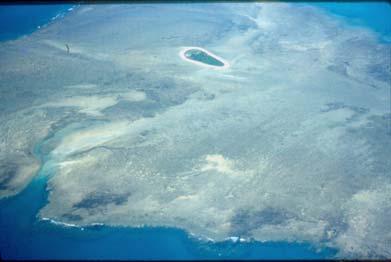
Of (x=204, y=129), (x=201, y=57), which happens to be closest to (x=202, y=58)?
(x=201, y=57)

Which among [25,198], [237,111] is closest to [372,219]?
[237,111]

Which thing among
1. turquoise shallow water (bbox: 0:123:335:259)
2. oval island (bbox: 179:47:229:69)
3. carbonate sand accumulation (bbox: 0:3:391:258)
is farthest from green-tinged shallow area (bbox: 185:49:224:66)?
turquoise shallow water (bbox: 0:123:335:259)

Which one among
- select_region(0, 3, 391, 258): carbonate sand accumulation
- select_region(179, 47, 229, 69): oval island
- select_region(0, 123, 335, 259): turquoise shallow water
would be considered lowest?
select_region(0, 123, 335, 259): turquoise shallow water

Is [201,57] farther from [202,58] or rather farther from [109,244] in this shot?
[109,244]

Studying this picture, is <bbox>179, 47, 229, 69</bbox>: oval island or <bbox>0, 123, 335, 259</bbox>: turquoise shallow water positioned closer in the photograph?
<bbox>0, 123, 335, 259</bbox>: turquoise shallow water

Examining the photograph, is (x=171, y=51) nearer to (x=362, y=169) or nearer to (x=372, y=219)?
(x=362, y=169)

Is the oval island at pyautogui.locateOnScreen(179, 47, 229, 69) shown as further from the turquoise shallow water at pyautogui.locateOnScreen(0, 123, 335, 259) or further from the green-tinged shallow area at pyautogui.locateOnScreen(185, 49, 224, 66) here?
the turquoise shallow water at pyautogui.locateOnScreen(0, 123, 335, 259)

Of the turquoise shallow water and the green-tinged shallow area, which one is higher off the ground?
the green-tinged shallow area

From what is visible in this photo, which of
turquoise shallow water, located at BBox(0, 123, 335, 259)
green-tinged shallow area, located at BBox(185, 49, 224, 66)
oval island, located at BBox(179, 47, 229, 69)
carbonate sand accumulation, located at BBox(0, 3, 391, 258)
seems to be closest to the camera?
turquoise shallow water, located at BBox(0, 123, 335, 259)
